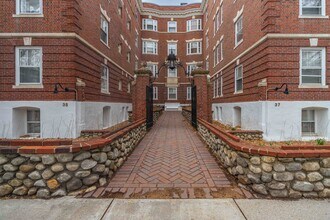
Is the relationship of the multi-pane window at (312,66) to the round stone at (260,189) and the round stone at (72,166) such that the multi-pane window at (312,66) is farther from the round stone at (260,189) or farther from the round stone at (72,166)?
the round stone at (72,166)

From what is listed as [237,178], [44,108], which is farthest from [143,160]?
[44,108]

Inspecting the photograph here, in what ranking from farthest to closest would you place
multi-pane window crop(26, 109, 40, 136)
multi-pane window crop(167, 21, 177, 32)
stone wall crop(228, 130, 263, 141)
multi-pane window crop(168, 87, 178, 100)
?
1. multi-pane window crop(167, 21, 177, 32)
2. multi-pane window crop(168, 87, 178, 100)
3. multi-pane window crop(26, 109, 40, 136)
4. stone wall crop(228, 130, 263, 141)

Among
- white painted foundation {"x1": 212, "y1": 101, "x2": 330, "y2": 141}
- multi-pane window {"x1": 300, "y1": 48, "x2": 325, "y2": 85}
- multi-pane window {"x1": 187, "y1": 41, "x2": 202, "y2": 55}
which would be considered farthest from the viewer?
multi-pane window {"x1": 187, "y1": 41, "x2": 202, "y2": 55}

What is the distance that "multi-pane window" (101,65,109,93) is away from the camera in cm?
1352

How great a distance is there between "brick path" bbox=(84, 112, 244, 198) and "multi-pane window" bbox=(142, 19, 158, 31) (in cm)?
2842

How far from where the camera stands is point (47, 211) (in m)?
3.24

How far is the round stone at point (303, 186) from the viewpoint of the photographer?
11.7ft

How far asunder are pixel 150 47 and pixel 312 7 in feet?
80.5

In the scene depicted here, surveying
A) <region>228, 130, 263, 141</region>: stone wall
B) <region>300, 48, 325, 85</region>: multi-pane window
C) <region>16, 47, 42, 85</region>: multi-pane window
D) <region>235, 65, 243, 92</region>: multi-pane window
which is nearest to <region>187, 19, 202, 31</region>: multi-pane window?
<region>235, 65, 243, 92</region>: multi-pane window

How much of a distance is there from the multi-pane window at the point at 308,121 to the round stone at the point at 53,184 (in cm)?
1074

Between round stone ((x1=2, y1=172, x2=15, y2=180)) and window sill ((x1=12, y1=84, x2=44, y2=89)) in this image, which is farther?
window sill ((x1=12, y1=84, x2=44, y2=89))

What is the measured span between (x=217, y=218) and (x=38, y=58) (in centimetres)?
1019

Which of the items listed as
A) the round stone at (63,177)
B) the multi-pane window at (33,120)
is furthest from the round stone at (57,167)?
the multi-pane window at (33,120)

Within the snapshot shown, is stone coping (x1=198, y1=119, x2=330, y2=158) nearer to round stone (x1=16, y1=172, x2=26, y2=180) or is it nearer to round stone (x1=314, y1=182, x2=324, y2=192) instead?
round stone (x1=314, y1=182, x2=324, y2=192)
